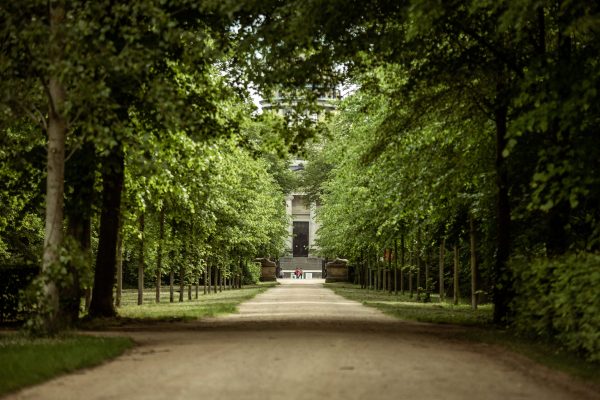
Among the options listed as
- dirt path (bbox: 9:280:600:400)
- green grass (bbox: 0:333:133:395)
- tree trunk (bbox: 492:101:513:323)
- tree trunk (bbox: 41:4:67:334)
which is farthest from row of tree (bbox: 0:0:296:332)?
tree trunk (bbox: 492:101:513:323)

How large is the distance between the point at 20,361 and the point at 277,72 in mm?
8013

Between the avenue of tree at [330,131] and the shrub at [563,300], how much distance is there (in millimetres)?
53

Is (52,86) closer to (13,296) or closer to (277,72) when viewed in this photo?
(277,72)

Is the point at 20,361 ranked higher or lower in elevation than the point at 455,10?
lower

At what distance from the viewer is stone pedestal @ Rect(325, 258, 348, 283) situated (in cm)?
8888

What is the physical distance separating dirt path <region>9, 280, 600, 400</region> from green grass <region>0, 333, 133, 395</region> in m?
0.26

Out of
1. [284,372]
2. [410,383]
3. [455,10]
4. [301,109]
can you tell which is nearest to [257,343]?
[284,372]

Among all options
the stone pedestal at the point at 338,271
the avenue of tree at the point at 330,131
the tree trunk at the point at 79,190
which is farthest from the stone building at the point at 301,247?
the tree trunk at the point at 79,190

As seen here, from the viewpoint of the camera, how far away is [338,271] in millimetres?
89375

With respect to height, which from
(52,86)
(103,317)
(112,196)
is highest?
(52,86)

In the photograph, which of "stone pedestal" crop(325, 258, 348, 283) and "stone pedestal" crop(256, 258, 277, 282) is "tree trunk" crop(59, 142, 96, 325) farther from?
"stone pedestal" crop(256, 258, 277, 282)

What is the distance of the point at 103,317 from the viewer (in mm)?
21219

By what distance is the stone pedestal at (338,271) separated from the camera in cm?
8888

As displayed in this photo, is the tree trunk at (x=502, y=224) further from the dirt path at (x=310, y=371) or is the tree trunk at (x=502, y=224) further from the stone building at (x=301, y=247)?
the stone building at (x=301, y=247)
